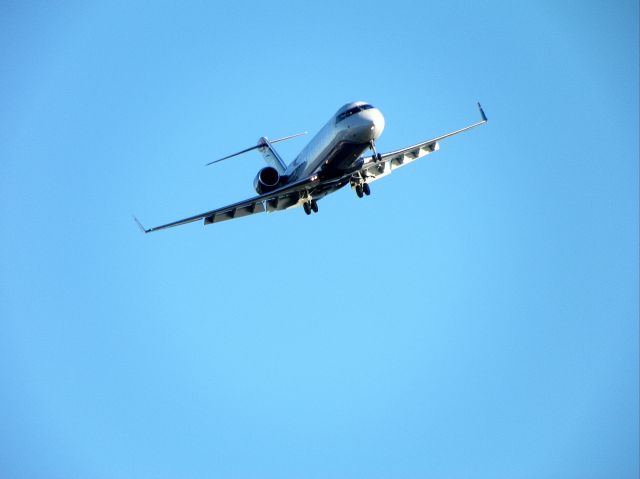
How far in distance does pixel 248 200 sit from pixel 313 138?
3916 millimetres

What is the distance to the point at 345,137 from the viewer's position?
103ft

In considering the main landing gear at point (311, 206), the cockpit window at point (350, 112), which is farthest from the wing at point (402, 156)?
the cockpit window at point (350, 112)

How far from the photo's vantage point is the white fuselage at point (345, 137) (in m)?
31.0

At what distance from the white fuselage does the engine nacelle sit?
11.0 feet

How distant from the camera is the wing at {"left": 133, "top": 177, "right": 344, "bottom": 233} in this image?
111 ft

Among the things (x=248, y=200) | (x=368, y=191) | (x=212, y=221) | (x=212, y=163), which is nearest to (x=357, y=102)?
(x=368, y=191)

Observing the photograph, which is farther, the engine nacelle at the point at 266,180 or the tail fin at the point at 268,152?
the tail fin at the point at 268,152

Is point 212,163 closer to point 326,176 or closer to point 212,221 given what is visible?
point 212,221

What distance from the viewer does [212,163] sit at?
42.6 m

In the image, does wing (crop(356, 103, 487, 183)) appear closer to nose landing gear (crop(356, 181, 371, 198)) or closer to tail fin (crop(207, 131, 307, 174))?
nose landing gear (crop(356, 181, 371, 198))

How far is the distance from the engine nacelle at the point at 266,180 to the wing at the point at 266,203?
76 centimetres

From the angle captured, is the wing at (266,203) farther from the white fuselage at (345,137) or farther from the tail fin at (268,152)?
the tail fin at (268,152)

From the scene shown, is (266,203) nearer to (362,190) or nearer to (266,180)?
(266,180)

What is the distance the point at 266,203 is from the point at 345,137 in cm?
655
